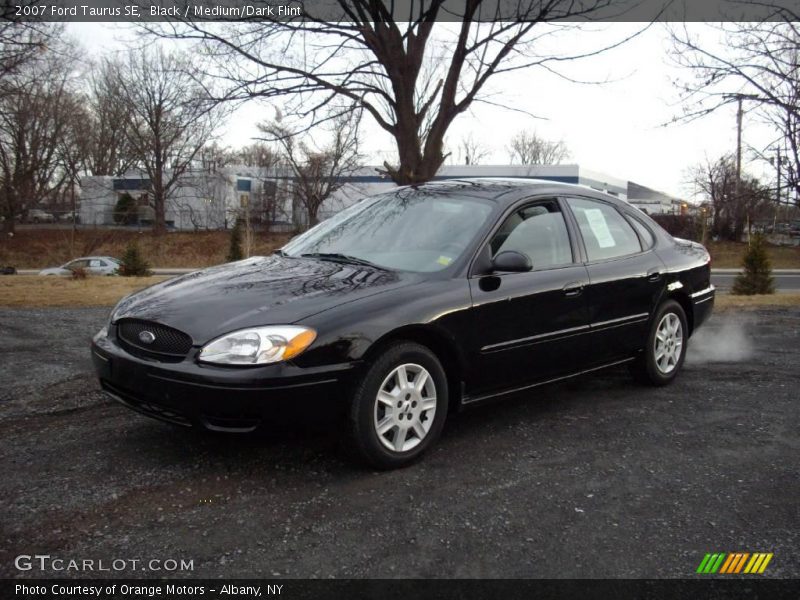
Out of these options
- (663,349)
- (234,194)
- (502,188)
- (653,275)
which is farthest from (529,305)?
(234,194)

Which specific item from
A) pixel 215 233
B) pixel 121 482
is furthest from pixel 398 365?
pixel 215 233

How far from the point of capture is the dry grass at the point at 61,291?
33.8ft

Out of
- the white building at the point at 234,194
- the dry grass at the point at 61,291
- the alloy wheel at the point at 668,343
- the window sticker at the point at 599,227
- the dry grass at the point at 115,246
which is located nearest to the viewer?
the window sticker at the point at 599,227

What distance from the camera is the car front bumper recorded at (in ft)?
9.96

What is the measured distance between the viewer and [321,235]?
4711 mm

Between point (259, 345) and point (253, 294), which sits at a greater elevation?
point (253, 294)

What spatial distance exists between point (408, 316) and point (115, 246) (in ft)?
138

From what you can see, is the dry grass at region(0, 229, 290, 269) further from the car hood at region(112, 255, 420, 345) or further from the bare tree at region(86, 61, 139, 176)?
the car hood at region(112, 255, 420, 345)

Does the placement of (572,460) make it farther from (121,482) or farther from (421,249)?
(121,482)

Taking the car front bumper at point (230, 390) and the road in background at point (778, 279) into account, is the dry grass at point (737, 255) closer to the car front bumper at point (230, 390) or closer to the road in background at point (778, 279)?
the road in background at point (778, 279)

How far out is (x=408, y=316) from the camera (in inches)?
135

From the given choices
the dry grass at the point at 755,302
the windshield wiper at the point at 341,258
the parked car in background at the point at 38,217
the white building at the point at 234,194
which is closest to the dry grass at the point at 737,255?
the white building at the point at 234,194

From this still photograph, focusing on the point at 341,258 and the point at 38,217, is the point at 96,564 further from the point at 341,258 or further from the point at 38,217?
the point at 38,217

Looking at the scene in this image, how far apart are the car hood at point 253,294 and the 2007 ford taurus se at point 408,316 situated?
0.01m
